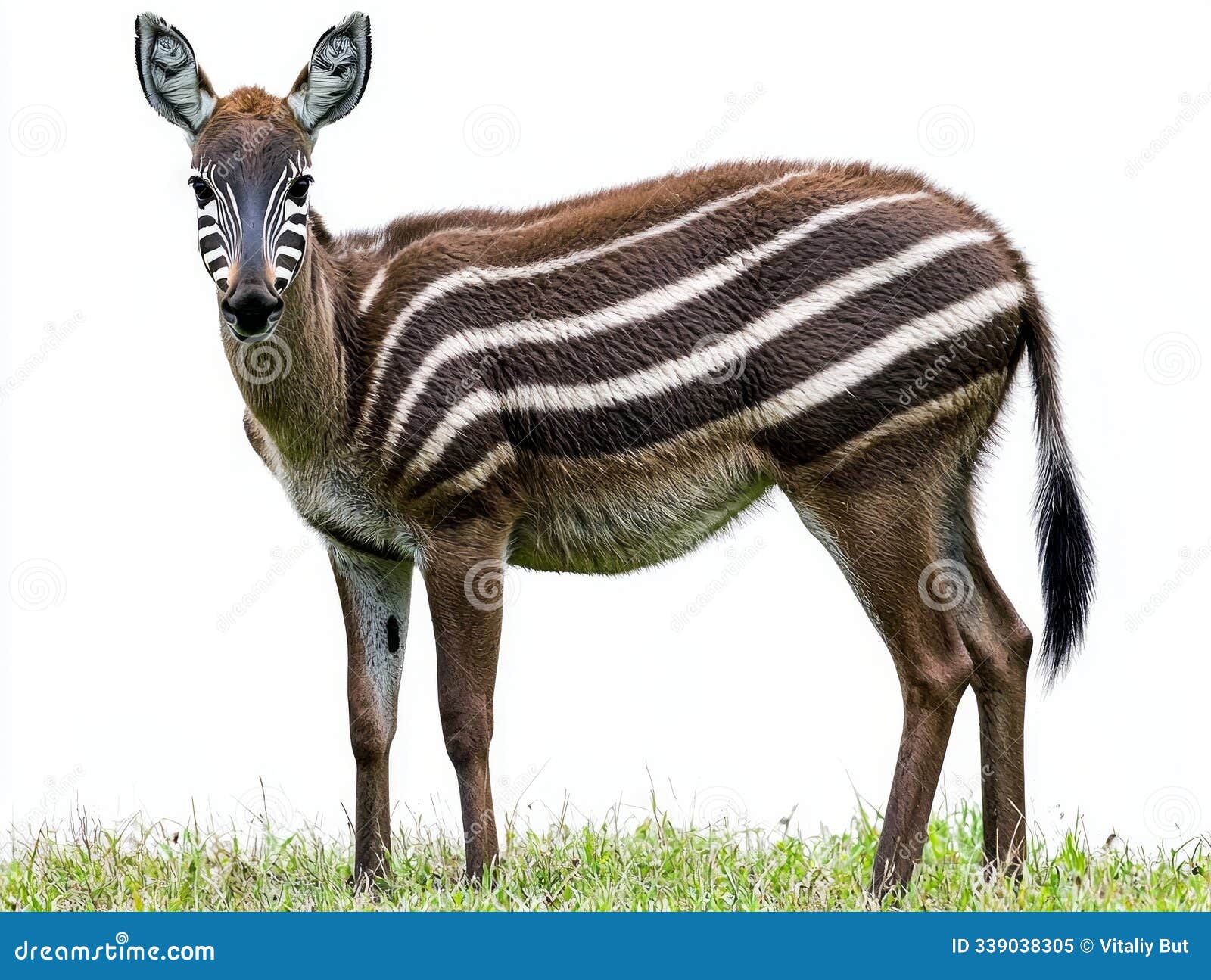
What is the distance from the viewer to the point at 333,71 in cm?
821

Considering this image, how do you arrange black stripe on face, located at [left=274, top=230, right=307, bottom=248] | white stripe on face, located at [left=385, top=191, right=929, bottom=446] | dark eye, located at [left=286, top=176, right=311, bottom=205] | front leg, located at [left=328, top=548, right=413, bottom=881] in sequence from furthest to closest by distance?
front leg, located at [left=328, top=548, right=413, bottom=881]
white stripe on face, located at [left=385, top=191, right=929, bottom=446]
dark eye, located at [left=286, top=176, right=311, bottom=205]
black stripe on face, located at [left=274, top=230, right=307, bottom=248]

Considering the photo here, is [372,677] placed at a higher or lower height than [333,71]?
lower

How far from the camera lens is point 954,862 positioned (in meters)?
9.23

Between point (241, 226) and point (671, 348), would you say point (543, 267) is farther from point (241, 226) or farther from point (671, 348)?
point (241, 226)

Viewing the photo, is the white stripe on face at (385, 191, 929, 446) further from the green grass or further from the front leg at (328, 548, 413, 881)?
the green grass

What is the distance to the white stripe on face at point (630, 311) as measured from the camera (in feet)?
27.8

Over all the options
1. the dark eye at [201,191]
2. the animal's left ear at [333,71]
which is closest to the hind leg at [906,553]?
the animal's left ear at [333,71]

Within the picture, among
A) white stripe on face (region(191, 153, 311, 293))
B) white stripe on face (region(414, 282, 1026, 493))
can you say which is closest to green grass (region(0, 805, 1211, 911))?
white stripe on face (region(414, 282, 1026, 493))

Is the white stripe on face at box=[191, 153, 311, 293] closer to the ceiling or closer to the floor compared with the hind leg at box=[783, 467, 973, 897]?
closer to the ceiling

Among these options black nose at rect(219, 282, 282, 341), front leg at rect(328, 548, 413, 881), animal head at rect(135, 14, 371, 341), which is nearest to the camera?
black nose at rect(219, 282, 282, 341)

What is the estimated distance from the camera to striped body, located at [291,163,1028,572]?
27.2 feet

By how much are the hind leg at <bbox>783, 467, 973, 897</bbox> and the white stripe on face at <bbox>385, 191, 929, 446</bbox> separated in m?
1.09

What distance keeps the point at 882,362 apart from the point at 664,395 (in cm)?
104

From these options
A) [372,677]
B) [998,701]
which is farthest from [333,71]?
[998,701]
